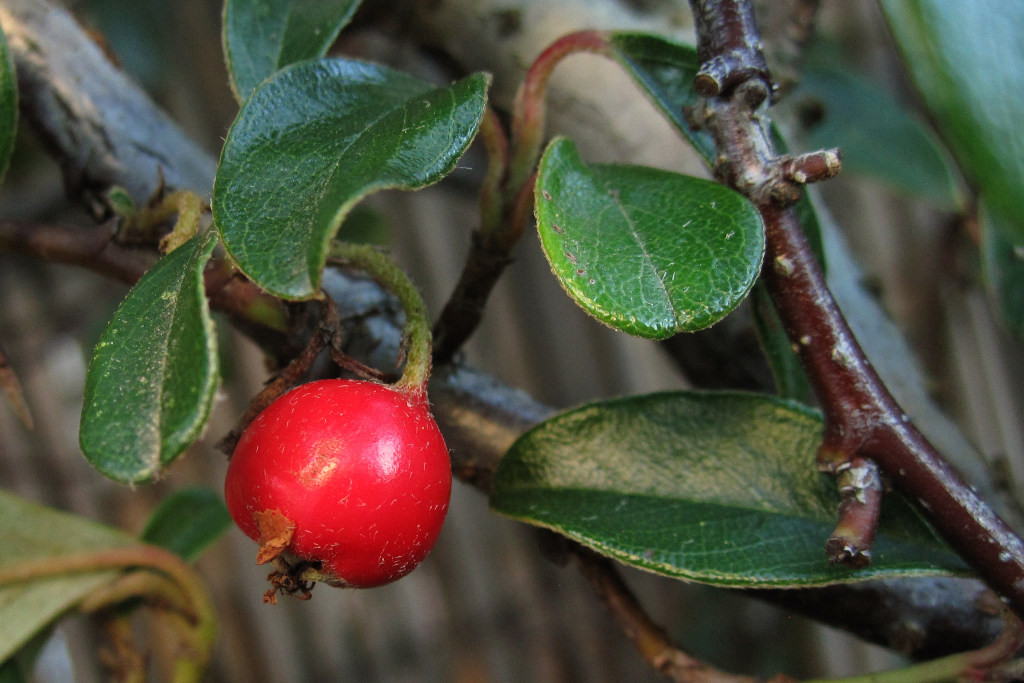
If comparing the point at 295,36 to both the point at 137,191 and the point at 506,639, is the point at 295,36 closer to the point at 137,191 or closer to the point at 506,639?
the point at 137,191

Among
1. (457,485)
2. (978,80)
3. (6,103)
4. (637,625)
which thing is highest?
(978,80)

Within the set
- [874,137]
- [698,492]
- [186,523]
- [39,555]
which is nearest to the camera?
[698,492]

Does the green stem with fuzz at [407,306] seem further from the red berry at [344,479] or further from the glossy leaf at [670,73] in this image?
the glossy leaf at [670,73]

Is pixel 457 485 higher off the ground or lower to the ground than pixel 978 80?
lower

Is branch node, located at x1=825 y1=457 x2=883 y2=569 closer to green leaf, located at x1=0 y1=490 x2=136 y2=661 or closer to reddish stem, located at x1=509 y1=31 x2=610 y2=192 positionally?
reddish stem, located at x1=509 y1=31 x2=610 y2=192

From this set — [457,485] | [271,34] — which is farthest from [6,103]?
[457,485]

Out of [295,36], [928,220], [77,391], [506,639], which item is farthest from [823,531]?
[77,391]

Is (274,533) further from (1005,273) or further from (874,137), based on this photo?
(874,137)
